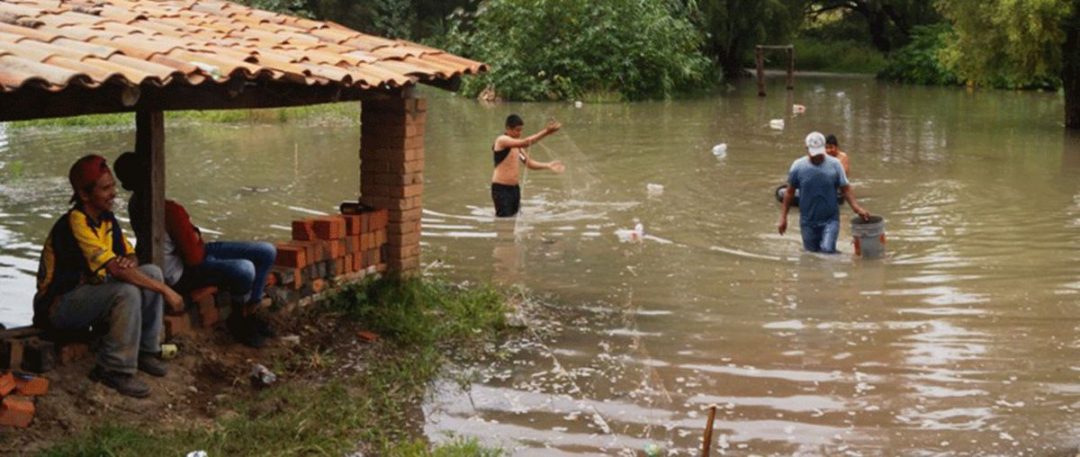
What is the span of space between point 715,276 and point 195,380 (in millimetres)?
6046

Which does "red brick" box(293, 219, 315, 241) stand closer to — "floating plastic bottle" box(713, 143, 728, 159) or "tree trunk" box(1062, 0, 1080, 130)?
"floating plastic bottle" box(713, 143, 728, 159)

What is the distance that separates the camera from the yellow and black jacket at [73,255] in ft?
23.9

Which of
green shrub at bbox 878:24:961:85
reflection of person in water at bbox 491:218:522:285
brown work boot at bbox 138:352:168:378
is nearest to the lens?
brown work boot at bbox 138:352:168:378

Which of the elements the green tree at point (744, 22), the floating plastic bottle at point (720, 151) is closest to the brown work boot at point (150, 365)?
the floating plastic bottle at point (720, 151)

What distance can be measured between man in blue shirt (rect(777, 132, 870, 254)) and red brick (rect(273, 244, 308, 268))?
5742mm

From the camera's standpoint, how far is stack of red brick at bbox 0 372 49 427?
6.68 m

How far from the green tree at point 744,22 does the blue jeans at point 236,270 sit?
3726 centimetres

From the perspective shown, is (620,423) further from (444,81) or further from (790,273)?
(790,273)

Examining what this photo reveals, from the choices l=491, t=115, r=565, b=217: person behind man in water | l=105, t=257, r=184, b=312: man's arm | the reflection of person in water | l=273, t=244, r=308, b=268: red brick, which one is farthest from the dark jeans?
l=105, t=257, r=184, b=312: man's arm

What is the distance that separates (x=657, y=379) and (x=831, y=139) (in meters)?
6.53

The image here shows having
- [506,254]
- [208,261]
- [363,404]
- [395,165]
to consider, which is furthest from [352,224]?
[506,254]

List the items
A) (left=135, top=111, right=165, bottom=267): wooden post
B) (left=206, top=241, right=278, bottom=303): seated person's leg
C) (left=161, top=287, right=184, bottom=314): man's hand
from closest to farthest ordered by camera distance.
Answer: (left=161, top=287, right=184, bottom=314): man's hand, (left=135, top=111, right=165, bottom=267): wooden post, (left=206, top=241, right=278, bottom=303): seated person's leg

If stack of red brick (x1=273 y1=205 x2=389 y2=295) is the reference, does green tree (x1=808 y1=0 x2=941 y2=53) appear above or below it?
above

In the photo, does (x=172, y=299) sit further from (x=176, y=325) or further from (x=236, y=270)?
(x=236, y=270)
